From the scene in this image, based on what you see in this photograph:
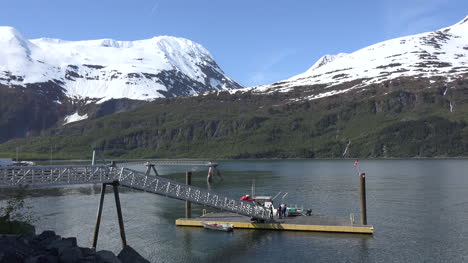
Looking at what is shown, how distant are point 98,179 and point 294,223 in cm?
2837

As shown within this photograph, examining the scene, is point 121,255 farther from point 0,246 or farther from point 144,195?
point 144,195

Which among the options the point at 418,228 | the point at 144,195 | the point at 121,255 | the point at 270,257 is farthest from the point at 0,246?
the point at 144,195

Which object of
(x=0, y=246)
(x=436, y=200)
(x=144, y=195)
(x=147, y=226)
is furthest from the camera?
(x=144, y=195)

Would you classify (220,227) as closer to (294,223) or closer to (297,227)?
(294,223)

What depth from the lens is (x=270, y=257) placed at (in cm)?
5350

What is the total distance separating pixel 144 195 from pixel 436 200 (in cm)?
7086

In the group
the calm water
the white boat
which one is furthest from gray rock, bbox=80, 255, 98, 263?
the white boat

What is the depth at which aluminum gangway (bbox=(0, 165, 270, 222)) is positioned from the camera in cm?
4725

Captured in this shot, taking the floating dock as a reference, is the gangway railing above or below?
above

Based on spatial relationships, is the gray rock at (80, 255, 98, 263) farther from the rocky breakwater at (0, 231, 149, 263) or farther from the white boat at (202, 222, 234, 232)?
the white boat at (202, 222, 234, 232)

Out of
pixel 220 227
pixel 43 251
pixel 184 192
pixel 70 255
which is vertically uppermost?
pixel 184 192

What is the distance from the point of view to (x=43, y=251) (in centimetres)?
3359

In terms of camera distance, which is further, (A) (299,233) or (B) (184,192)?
(B) (184,192)

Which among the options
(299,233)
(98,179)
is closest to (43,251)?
(98,179)
